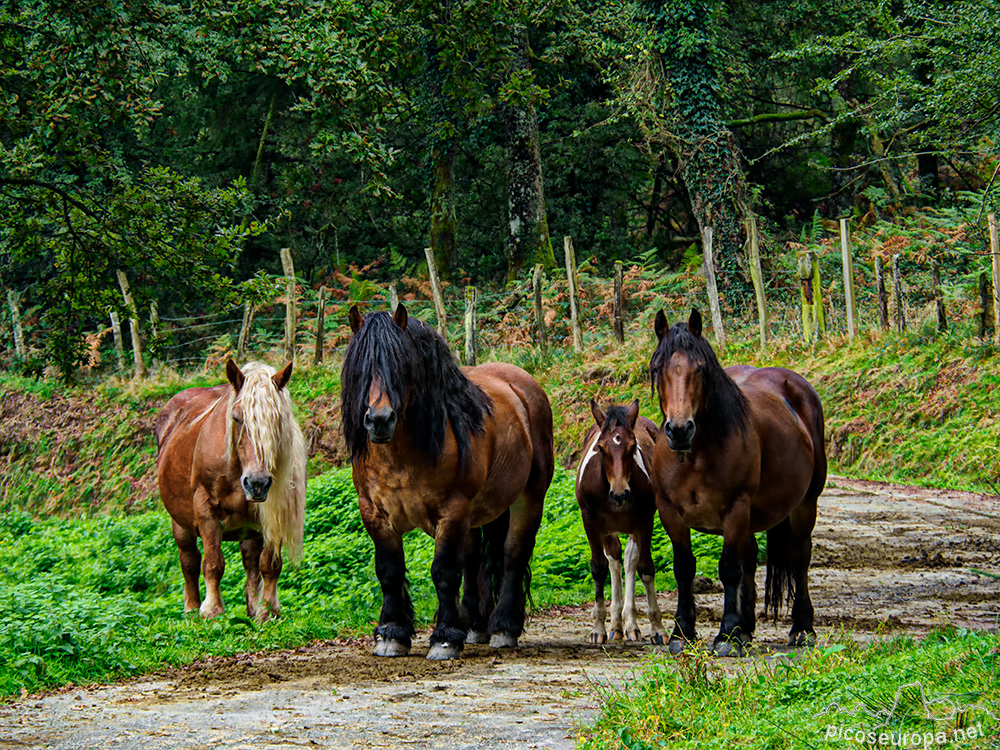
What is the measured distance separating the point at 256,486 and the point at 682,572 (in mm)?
3416

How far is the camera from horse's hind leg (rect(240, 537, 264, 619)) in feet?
31.2

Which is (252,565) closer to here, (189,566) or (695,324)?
(189,566)

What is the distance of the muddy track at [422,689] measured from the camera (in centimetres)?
472

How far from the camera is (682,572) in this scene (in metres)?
7.54

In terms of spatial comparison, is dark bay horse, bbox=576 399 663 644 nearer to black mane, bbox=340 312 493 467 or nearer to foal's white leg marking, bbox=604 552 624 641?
foal's white leg marking, bbox=604 552 624 641

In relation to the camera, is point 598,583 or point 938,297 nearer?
point 598,583

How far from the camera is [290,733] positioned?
4.75 meters

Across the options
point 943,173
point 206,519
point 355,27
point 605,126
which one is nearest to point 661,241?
point 605,126

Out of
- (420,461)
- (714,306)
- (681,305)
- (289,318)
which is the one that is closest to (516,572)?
(420,461)

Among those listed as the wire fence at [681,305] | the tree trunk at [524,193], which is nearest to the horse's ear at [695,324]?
the wire fence at [681,305]

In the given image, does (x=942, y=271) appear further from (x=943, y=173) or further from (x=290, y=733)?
(x=290, y=733)

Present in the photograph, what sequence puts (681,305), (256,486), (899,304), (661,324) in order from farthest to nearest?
(681,305)
(899,304)
(256,486)
(661,324)

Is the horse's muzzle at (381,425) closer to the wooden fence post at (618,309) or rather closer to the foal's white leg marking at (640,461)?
the foal's white leg marking at (640,461)

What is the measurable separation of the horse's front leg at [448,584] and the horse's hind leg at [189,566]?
2998 millimetres
